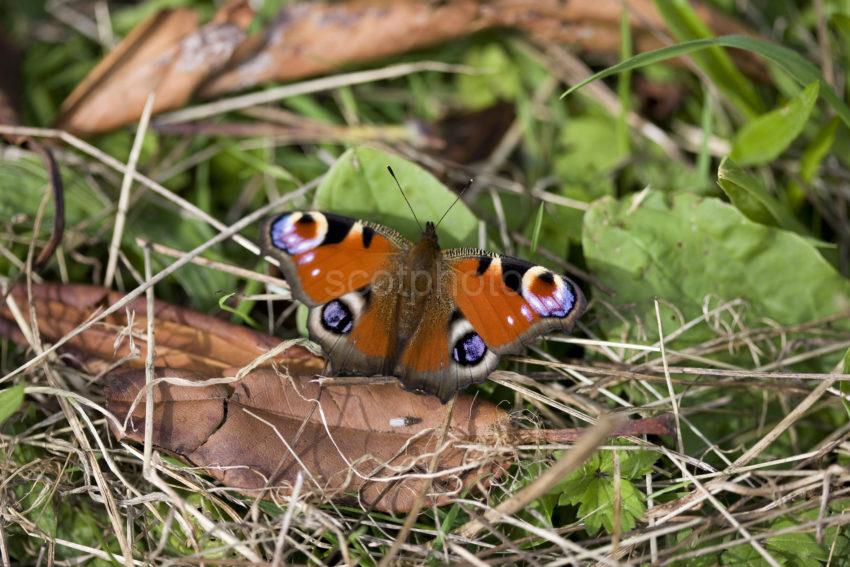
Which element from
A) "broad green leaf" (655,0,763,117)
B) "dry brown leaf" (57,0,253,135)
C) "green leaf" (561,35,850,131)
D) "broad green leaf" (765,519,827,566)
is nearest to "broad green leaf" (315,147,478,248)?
"green leaf" (561,35,850,131)

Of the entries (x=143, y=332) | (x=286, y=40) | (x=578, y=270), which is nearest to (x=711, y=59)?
(x=578, y=270)

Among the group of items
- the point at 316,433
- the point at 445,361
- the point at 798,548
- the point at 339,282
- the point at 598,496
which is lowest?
the point at 798,548

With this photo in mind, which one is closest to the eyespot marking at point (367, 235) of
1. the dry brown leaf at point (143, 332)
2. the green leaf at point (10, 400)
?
the dry brown leaf at point (143, 332)

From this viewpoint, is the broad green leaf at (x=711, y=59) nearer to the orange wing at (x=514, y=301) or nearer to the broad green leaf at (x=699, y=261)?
the broad green leaf at (x=699, y=261)

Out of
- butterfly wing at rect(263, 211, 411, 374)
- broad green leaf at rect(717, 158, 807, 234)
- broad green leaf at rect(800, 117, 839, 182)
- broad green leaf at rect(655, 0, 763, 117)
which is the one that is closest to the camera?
butterfly wing at rect(263, 211, 411, 374)

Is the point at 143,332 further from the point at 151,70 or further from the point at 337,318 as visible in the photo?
the point at 151,70

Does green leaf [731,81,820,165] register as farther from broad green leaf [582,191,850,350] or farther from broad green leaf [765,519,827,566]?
broad green leaf [765,519,827,566]
